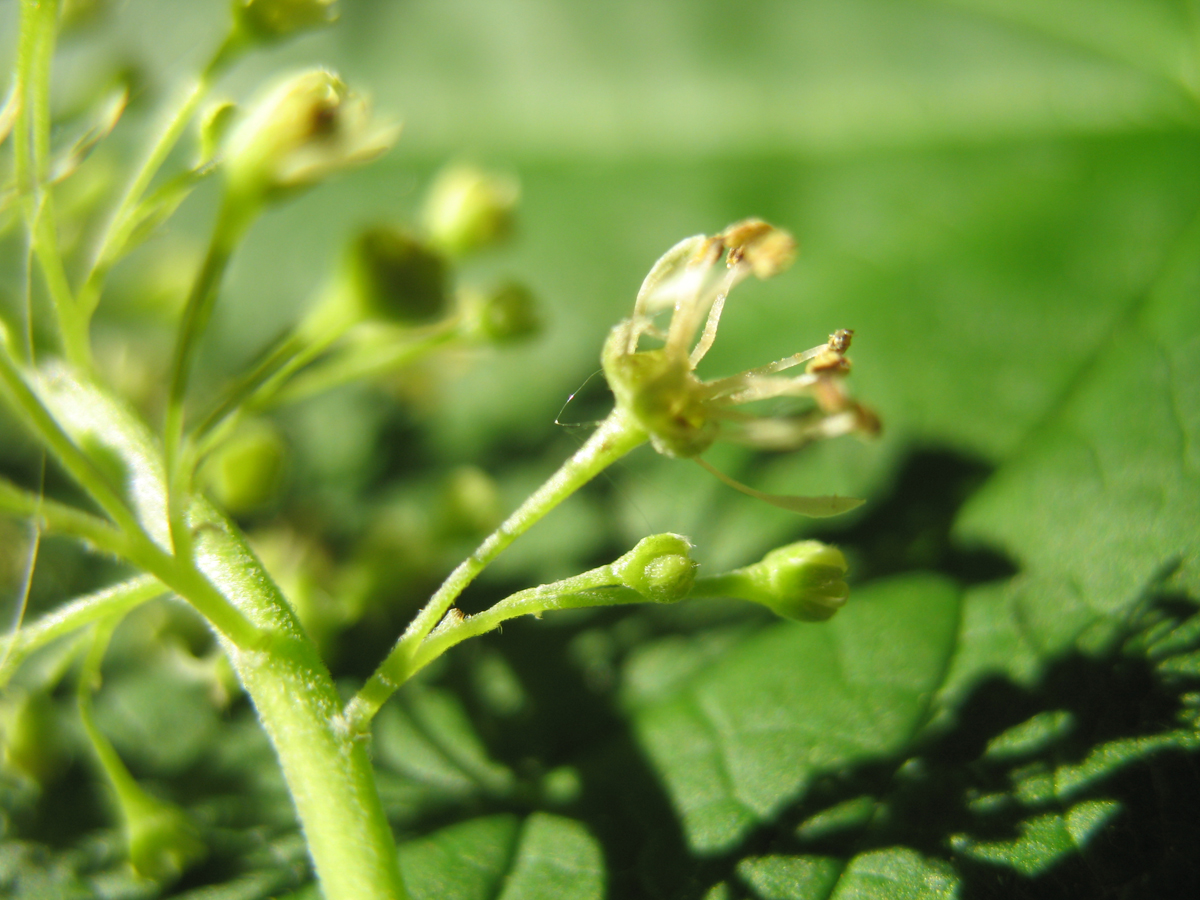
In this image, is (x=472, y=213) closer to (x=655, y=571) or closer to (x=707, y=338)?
(x=707, y=338)

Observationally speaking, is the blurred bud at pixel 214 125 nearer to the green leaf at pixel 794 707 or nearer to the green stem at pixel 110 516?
the green stem at pixel 110 516

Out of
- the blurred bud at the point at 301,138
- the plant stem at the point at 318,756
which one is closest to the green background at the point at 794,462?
the plant stem at the point at 318,756

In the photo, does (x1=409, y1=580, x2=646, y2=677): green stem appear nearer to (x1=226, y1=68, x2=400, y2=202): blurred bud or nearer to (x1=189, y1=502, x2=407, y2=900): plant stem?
(x1=189, y1=502, x2=407, y2=900): plant stem

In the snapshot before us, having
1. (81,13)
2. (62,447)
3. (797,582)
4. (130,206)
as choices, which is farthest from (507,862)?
(81,13)

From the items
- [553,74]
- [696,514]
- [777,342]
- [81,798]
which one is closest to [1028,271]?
[777,342]

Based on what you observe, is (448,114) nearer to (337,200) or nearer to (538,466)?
(337,200)

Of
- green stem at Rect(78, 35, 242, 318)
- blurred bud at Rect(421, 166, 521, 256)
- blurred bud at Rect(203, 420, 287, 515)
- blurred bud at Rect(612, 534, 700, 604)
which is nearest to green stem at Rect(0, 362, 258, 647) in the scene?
green stem at Rect(78, 35, 242, 318)

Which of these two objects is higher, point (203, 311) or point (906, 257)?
point (203, 311)
